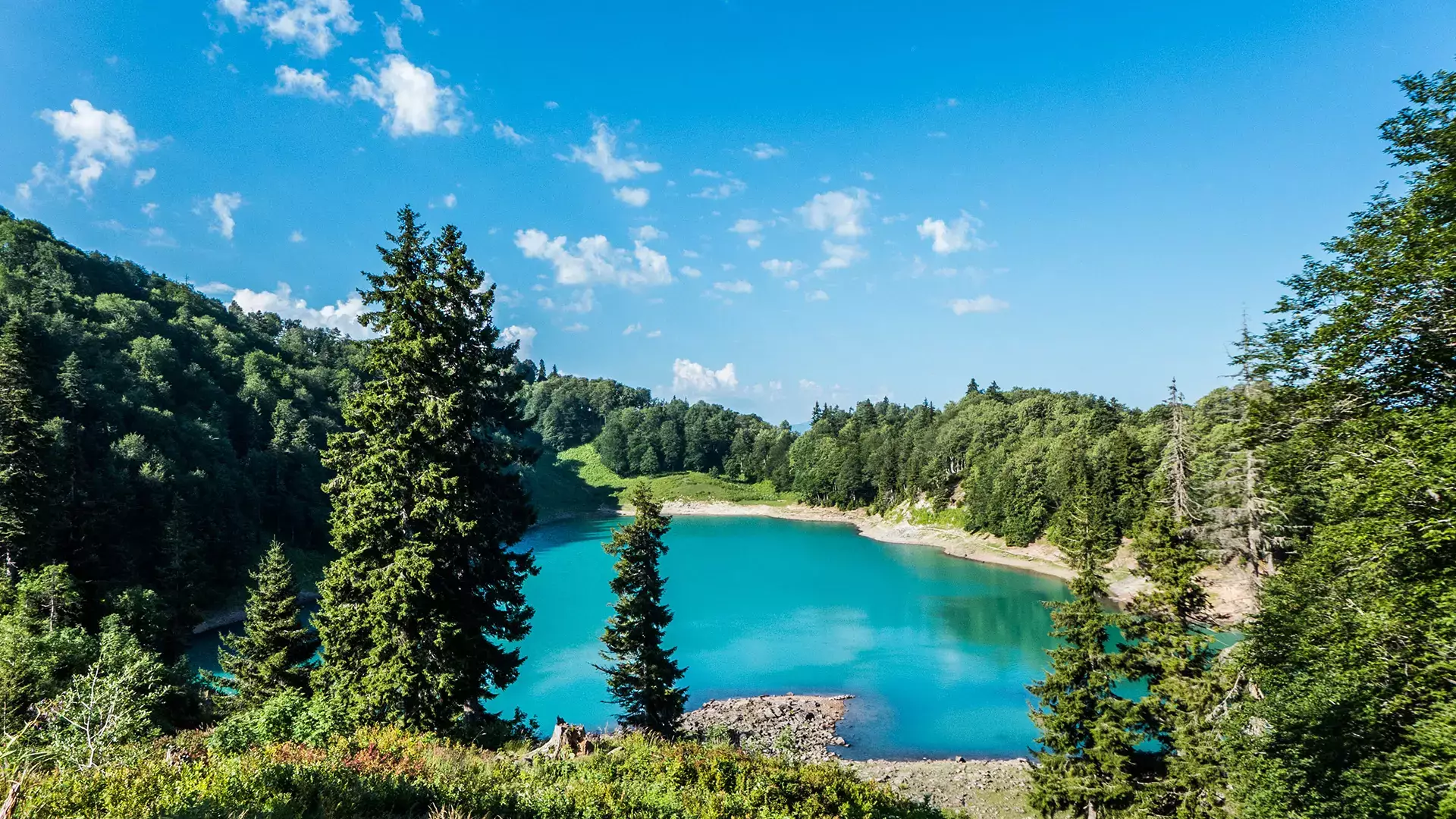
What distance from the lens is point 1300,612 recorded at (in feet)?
44.6

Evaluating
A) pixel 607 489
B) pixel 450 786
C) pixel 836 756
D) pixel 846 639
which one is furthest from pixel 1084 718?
pixel 607 489

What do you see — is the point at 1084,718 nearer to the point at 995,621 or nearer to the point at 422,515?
the point at 422,515

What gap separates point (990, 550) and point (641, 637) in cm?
5604

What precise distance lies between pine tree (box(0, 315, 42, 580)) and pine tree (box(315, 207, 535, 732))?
2223 centimetres

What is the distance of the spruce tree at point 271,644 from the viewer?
2112 centimetres

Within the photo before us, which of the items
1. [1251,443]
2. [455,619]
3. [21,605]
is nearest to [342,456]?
[455,619]

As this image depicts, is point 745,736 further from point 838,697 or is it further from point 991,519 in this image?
point 991,519

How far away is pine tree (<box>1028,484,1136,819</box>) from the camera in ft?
50.5

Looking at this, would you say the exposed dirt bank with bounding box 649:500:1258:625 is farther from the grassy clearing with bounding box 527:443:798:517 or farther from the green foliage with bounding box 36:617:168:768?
the green foliage with bounding box 36:617:168:768

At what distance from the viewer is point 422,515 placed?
1403 cm

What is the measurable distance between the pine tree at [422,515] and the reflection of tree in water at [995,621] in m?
34.3

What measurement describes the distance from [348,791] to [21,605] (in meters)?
22.2

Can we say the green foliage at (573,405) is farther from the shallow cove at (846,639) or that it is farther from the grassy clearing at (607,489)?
the shallow cove at (846,639)

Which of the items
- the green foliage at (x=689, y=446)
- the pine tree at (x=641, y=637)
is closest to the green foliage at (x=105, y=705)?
the pine tree at (x=641, y=637)
